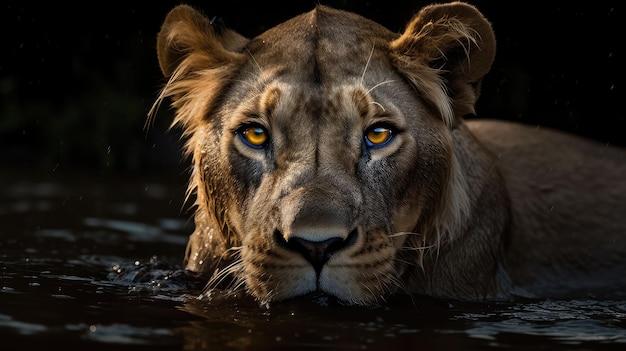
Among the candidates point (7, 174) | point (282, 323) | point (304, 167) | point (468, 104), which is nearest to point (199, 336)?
point (282, 323)

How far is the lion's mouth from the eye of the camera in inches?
169

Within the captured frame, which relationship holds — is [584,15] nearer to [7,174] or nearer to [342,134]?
[7,174]

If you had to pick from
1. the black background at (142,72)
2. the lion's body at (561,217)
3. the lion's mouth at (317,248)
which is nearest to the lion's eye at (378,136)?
the lion's mouth at (317,248)

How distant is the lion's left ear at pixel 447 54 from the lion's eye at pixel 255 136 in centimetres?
74

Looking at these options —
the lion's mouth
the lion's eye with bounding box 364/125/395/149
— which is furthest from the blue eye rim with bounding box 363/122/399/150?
the lion's mouth

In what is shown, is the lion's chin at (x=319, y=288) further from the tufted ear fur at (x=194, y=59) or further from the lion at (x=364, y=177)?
the tufted ear fur at (x=194, y=59)

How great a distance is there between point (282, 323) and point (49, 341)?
0.91 meters

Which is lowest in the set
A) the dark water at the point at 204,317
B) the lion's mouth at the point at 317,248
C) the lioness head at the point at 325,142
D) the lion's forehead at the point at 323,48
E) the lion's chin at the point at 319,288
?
the dark water at the point at 204,317

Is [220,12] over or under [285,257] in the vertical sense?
over

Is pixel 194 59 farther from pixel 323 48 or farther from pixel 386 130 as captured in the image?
pixel 386 130

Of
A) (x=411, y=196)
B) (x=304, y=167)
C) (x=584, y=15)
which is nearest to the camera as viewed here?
(x=304, y=167)

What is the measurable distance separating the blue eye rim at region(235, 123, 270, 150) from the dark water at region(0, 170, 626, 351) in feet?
2.19

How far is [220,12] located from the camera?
1168cm

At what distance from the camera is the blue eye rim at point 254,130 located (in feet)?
16.5
